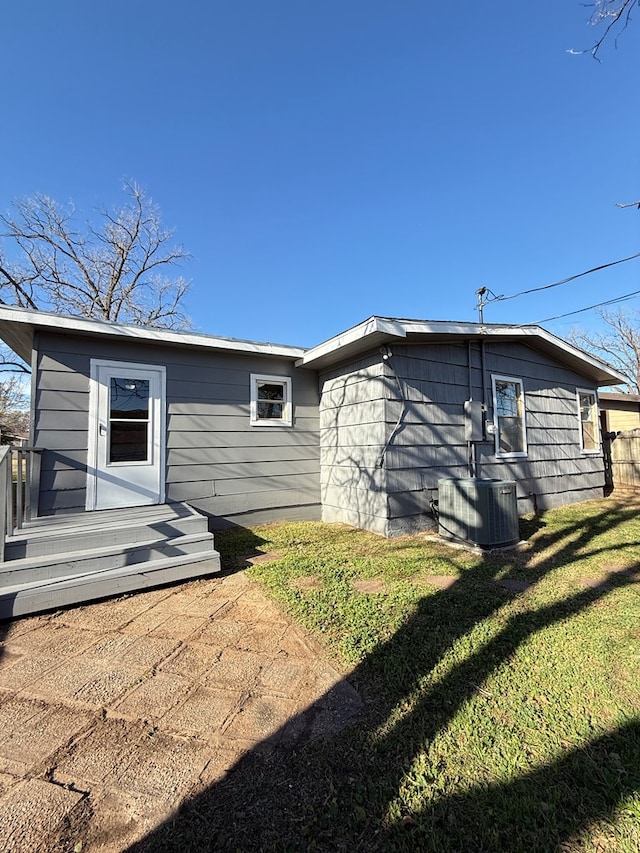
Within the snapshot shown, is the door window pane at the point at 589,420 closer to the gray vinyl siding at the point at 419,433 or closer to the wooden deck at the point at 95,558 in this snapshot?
the gray vinyl siding at the point at 419,433

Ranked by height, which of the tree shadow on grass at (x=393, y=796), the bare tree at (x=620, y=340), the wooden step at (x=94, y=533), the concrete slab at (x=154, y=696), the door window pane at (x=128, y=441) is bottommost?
the concrete slab at (x=154, y=696)

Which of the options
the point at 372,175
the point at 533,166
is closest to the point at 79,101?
the point at 372,175

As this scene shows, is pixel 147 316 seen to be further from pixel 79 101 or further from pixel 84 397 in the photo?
pixel 84 397

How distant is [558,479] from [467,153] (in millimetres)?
7708

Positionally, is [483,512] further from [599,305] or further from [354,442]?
[599,305]

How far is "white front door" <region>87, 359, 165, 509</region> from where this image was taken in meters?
4.62

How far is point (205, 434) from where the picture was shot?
539 centimetres

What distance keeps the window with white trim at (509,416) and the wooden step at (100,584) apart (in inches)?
206

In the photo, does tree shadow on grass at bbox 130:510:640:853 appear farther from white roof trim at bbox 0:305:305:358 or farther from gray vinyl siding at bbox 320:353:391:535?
white roof trim at bbox 0:305:305:358

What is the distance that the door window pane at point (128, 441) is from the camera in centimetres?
476

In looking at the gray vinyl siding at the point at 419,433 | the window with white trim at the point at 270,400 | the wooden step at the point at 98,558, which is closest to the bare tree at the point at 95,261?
the window with white trim at the point at 270,400

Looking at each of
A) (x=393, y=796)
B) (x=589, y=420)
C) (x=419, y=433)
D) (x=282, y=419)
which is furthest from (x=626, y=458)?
(x=393, y=796)

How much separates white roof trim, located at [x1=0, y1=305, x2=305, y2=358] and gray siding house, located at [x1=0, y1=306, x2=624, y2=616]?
0.05ft

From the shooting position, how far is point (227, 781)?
1365 millimetres
